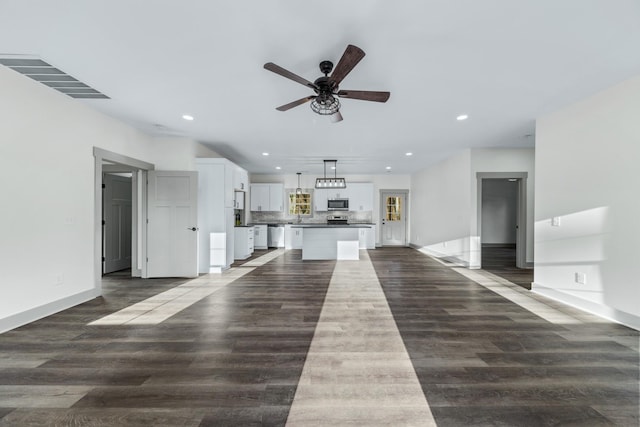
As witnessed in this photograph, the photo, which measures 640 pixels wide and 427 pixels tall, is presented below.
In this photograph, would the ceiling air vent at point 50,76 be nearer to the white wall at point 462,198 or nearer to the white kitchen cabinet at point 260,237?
the white kitchen cabinet at point 260,237

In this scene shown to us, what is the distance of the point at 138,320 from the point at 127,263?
11.9 feet

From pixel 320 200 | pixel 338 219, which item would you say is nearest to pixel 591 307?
pixel 338 219

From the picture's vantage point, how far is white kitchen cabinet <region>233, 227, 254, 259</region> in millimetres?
7355

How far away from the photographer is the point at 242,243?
7.43 m

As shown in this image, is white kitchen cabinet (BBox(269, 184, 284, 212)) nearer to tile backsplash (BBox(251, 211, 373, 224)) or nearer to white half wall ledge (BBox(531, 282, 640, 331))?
tile backsplash (BBox(251, 211, 373, 224))

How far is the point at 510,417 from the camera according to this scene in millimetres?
1630

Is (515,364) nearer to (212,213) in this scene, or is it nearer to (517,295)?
(517,295)

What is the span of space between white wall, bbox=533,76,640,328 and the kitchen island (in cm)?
398

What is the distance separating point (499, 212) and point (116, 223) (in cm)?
1191

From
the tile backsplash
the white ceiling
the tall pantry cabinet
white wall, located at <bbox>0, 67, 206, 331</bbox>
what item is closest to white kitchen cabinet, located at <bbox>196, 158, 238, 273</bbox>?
the tall pantry cabinet

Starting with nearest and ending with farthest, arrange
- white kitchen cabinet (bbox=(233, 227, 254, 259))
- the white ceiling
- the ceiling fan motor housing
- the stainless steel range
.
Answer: the white ceiling
the ceiling fan motor housing
white kitchen cabinet (bbox=(233, 227, 254, 259))
the stainless steel range

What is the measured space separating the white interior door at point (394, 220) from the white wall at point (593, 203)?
5.77 meters

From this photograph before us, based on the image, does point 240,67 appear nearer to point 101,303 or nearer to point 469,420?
point 469,420

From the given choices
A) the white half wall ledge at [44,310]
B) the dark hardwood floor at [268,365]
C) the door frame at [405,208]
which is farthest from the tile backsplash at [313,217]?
the dark hardwood floor at [268,365]
